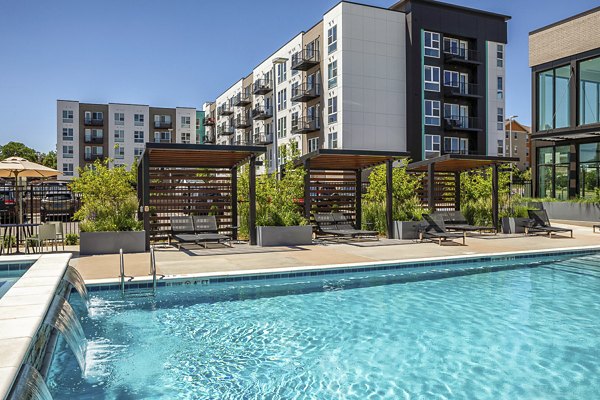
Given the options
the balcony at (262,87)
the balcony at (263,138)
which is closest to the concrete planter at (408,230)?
the balcony at (263,138)

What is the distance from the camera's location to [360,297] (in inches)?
337

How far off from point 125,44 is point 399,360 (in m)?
17.1

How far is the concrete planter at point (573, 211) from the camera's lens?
2253cm

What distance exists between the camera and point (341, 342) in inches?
248

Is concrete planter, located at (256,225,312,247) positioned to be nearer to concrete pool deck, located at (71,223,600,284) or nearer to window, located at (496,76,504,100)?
concrete pool deck, located at (71,223,600,284)

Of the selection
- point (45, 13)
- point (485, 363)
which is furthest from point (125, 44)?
point (485, 363)

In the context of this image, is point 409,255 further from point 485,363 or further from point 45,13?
point 45,13

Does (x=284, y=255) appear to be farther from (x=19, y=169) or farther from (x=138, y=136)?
(x=138, y=136)

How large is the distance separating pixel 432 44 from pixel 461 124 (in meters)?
6.77

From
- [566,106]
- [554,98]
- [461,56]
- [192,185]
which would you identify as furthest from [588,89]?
[192,185]

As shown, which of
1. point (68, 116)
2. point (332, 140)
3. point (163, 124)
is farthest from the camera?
point (163, 124)

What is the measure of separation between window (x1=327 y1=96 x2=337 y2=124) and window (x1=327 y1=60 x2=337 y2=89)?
3.42ft

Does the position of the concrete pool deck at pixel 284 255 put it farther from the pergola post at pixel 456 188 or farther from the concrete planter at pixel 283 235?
the pergola post at pixel 456 188

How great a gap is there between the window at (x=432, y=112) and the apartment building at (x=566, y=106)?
1010 cm
